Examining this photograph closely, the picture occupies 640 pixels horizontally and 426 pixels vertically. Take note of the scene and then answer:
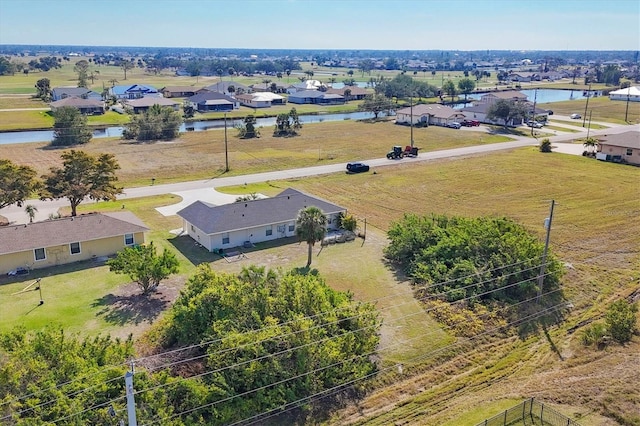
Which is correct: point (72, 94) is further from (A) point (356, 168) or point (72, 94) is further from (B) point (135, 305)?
(B) point (135, 305)

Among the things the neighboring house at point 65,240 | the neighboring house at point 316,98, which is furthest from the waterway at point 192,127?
the neighboring house at point 65,240

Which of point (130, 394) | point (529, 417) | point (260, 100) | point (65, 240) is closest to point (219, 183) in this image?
point (65, 240)

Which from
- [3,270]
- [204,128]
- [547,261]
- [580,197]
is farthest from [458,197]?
[204,128]

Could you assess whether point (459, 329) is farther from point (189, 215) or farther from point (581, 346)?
point (189, 215)

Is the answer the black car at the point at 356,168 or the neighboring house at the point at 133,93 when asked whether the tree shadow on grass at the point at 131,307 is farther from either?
the neighboring house at the point at 133,93

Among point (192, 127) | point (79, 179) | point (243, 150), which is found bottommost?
point (243, 150)
